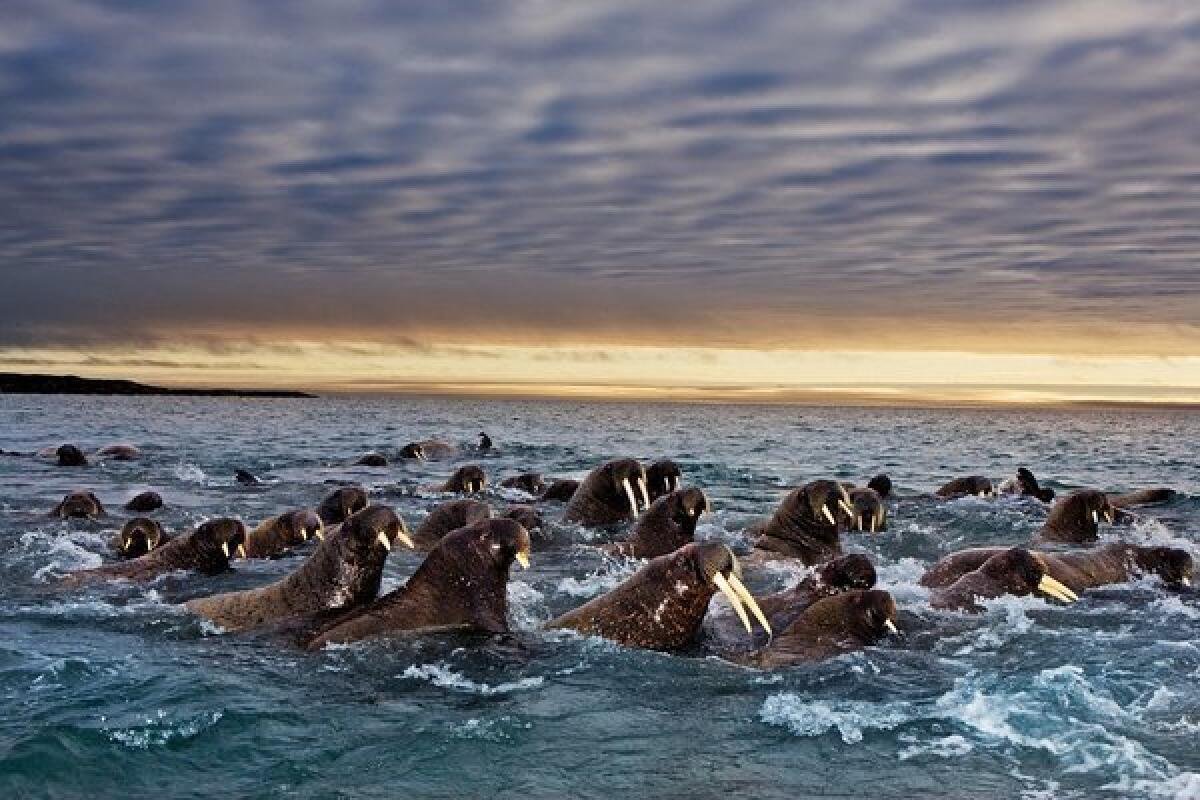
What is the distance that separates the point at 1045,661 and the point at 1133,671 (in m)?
0.69

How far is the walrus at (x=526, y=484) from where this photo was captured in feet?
83.6

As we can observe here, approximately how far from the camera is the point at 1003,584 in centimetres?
1262

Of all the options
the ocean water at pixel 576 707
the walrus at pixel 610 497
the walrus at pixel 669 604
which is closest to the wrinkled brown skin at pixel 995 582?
the ocean water at pixel 576 707

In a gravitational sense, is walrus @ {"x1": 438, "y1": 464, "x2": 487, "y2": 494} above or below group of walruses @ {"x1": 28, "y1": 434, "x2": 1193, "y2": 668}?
below

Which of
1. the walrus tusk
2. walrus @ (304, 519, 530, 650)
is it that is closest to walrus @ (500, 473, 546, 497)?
the walrus tusk

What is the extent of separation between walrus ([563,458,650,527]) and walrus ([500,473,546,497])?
6793 mm

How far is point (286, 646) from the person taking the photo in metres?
10.1

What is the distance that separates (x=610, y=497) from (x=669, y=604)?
7.82 meters

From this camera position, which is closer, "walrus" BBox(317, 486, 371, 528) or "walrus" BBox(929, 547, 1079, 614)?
"walrus" BBox(929, 547, 1079, 614)

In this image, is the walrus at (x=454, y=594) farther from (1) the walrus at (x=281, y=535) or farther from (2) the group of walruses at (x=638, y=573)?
(1) the walrus at (x=281, y=535)

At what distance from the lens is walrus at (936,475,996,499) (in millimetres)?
26281

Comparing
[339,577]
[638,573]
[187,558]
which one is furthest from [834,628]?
[187,558]

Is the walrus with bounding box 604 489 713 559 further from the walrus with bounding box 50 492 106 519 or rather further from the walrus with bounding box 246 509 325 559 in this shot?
the walrus with bounding box 50 492 106 519

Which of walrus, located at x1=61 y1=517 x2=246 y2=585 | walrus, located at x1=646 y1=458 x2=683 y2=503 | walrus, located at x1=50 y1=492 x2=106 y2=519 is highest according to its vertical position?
walrus, located at x1=646 y1=458 x2=683 y2=503
